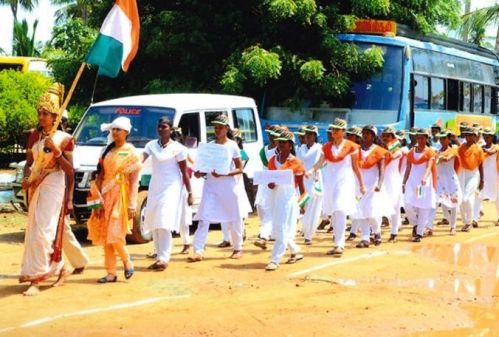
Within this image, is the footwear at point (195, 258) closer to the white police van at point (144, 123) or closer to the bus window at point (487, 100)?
the white police van at point (144, 123)

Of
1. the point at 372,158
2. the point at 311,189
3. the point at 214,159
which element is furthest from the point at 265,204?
the point at 214,159

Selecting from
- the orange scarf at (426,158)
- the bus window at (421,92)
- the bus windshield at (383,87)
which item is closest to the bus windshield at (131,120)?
the orange scarf at (426,158)

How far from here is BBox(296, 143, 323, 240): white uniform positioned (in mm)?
12384

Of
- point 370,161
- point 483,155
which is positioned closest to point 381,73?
point 483,155

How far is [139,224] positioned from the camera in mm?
11953

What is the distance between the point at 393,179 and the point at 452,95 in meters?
8.85

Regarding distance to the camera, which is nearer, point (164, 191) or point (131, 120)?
point (164, 191)

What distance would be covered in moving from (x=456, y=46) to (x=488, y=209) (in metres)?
4.94

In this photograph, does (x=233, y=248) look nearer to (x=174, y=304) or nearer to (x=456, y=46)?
(x=174, y=304)

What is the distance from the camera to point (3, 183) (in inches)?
722

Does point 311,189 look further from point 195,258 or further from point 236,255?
point 195,258

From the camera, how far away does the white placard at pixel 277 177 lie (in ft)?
33.2

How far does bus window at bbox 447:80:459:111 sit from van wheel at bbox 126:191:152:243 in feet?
37.1

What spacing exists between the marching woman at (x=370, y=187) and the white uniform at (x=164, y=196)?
10.1 feet
